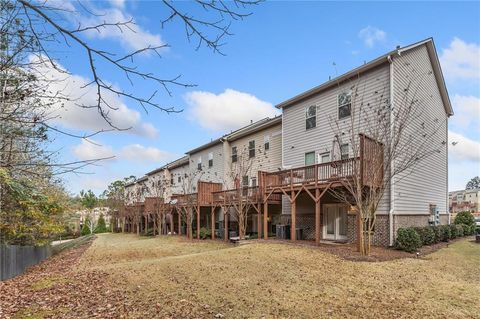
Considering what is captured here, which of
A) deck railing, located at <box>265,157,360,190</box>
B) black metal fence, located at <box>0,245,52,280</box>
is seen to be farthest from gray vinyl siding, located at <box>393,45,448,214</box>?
black metal fence, located at <box>0,245,52,280</box>

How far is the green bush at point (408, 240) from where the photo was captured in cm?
1320

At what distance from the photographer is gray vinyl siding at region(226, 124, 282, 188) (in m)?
21.6

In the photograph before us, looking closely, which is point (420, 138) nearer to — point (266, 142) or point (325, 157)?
point (325, 157)

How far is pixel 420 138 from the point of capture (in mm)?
17688

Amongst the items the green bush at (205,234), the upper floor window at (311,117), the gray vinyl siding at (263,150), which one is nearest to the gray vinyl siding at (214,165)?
the gray vinyl siding at (263,150)

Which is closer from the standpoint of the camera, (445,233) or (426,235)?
(426,235)

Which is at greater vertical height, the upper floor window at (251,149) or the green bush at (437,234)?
the upper floor window at (251,149)

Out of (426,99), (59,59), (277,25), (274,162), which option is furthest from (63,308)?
(426,99)

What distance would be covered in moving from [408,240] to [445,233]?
634 centimetres

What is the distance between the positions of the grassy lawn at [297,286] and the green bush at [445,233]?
18.9 ft

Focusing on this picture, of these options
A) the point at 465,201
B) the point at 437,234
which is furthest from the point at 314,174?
the point at 465,201

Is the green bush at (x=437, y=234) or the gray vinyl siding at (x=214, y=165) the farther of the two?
the gray vinyl siding at (x=214, y=165)

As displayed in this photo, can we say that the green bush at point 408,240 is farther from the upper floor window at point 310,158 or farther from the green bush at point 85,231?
the green bush at point 85,231

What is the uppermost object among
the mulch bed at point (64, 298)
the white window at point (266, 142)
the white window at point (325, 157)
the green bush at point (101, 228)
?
the white window at point (266, 142)
